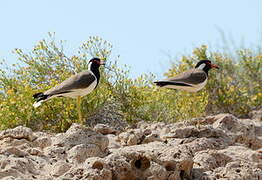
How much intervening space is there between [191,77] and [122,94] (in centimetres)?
354

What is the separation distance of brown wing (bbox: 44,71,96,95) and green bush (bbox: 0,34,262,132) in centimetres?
278

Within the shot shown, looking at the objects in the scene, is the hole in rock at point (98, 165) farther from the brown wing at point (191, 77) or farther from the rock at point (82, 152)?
the brown wing at point (191, 77)

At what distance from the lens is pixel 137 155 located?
4285mm

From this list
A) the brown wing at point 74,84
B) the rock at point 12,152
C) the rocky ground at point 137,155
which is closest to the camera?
the rocky ground at point 137,155

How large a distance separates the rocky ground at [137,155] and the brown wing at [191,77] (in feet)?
2.21

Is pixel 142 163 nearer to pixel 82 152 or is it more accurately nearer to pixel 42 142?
pixel 82 152

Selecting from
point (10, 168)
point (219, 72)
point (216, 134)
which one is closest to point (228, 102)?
point (219, 72)

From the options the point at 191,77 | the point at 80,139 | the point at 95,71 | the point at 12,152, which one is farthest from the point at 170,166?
the point at 191,77

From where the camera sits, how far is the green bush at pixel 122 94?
34.5 ft

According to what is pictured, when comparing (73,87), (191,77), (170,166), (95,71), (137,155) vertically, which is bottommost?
(170,166)

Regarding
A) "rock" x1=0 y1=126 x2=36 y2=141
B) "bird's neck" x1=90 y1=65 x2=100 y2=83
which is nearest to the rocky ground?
"rock" x1=0 y1=126 x2=36 y2=141

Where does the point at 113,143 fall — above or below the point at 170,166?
above

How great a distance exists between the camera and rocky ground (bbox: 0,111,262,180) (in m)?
4.20

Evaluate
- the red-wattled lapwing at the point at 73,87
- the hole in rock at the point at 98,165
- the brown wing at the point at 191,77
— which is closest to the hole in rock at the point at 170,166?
the hole in rock at the point at 98,165
